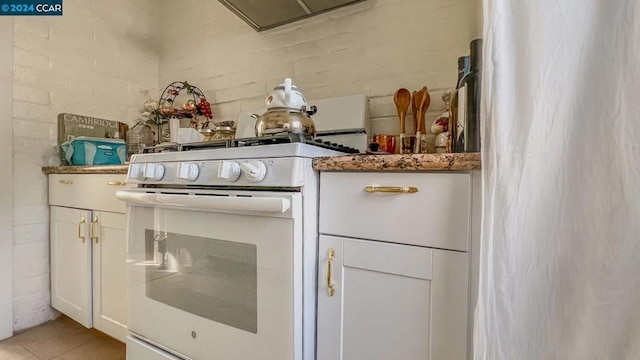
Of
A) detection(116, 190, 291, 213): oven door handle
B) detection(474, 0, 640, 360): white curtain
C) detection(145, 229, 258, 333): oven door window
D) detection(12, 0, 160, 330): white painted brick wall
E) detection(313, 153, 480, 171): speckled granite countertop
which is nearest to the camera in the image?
detection(474, 0, 640, 360): white curtain

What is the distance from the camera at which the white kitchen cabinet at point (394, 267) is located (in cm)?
68

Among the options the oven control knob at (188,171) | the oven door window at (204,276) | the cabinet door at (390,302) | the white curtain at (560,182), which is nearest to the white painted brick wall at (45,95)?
the oven door window at (204,276)

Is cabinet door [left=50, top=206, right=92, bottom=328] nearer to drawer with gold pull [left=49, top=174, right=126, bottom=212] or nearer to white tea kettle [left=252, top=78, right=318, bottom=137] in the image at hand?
drawer with gold pull [left=49, top=174, right=126, bottom=212]

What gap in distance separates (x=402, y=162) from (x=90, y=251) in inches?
62.6

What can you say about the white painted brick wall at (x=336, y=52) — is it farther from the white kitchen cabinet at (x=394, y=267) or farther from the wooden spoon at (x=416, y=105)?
the white kitchen cabinet at (x=394, y=267)

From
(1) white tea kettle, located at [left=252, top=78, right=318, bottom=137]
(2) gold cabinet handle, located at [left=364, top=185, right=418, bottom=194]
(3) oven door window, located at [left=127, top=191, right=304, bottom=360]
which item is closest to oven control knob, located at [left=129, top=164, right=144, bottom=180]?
(3) oven door window, located at [left=127, top=191, right=304, bottom=360]

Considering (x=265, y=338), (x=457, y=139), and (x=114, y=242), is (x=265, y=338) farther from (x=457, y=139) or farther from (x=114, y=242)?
(x=114, y=242)

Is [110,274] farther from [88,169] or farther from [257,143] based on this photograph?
[257,143]

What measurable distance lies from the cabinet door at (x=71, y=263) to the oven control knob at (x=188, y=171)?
36.8 inches

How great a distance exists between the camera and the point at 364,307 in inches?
30.8

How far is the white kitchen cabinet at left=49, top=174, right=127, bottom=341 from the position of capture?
4.53ft

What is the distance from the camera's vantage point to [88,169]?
1.47 m

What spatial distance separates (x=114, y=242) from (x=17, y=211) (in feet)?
2.50

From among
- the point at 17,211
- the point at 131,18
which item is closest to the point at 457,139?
the point at 17,211
